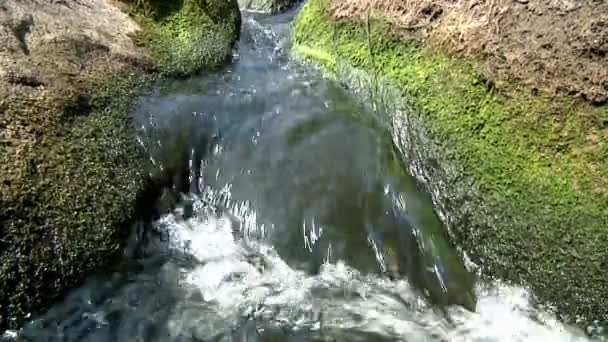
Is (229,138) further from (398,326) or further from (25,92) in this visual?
(398,326)

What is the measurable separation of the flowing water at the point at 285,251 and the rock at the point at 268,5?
12.2 ft

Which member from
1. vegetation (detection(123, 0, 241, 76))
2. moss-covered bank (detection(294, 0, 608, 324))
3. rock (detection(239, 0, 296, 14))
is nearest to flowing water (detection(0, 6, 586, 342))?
moss-covered bank (detection(294, 0, 608, 324))

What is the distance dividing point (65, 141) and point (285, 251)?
1.76 metres

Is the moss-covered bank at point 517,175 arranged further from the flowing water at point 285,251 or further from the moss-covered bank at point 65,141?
the moss-covered bank at point 65,141

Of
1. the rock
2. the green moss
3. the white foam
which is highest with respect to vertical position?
the rock

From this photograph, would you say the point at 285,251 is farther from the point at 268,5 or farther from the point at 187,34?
the point at 268,5

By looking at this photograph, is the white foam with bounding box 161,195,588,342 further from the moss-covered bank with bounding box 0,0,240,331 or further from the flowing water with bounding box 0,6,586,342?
the moss-covered bank with bounding box 0,0,240,331

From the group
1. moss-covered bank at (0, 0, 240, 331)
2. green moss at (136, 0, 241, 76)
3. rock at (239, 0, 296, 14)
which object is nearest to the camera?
moss-covered bank at (0, 0, 240, 331)

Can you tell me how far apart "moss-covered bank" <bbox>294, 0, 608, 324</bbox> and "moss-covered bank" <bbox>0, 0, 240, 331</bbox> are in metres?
2.26

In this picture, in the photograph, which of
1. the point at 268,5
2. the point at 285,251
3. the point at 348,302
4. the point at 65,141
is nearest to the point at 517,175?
the point at 348,302

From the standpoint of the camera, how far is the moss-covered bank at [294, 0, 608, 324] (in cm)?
412

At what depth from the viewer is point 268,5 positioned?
934cm

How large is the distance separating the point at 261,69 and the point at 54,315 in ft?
11.3

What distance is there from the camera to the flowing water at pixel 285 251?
4.16 metres
